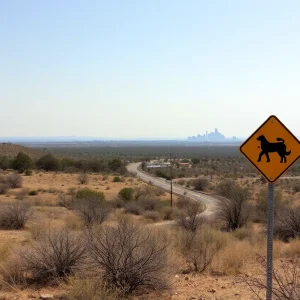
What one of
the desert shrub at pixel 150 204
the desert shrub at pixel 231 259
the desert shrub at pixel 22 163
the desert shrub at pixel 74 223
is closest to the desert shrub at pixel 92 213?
the desert shrub at pixel 74 223

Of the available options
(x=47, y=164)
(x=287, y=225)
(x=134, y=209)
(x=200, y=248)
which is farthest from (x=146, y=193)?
(x=47, y=164)

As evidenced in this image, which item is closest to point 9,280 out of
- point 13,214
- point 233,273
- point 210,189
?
point 233,273

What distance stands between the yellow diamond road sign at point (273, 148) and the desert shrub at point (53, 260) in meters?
5.26

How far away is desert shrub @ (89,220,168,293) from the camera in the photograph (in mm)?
8867

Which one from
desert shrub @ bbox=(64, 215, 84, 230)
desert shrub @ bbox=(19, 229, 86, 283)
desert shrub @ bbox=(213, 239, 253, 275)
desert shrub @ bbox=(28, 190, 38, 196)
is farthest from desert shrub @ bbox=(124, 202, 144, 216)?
desert shrub @ bbox=(19, 229, 86, 283)

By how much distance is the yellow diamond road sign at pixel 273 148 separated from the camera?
6.33 meters

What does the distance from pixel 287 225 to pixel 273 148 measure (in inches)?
519

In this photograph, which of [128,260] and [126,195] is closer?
[128,260]

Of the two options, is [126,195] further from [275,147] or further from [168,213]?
[275,147]

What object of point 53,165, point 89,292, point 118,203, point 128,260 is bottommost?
point 118,203

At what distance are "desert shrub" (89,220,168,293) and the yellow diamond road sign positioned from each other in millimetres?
3737

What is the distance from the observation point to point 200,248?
12.6 m

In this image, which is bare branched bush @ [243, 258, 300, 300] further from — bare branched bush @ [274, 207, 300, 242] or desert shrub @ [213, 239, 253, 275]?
bare branched bush @ [274, 207, 300, 242]

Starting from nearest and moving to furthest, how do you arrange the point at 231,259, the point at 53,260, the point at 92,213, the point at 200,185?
1. the point at 53,260
2. the point at 231,259
3. the point at 92,213
4. the point at 200,185
